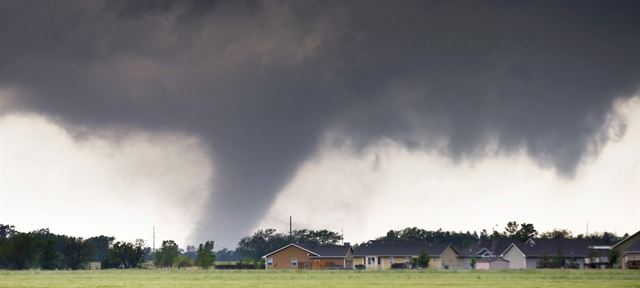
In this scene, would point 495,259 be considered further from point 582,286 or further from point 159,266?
point 582,286

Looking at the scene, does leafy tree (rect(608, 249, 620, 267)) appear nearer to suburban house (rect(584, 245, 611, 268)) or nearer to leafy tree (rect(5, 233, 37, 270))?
suburban house (rect(584, 245, 611, 268))

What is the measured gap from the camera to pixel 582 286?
56156 mm

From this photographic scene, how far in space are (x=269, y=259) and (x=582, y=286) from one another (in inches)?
4071

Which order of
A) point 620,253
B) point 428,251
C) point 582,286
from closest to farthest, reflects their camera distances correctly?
point 582,286, point 620,253, point 428,251

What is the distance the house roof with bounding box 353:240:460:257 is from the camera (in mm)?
153000

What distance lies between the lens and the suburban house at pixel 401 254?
151m

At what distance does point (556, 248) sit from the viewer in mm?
150250

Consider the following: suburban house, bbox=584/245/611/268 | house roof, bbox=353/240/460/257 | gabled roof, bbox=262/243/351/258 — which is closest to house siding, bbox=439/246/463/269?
house roof, bbox=353/240/460/257

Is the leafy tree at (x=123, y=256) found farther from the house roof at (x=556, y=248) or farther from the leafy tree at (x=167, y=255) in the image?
the house roof at (x=556, y=248)

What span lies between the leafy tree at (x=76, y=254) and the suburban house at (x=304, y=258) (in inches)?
1206

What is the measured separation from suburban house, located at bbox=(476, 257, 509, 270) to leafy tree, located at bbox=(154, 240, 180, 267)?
52.6 m

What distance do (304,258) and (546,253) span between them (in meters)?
41.9

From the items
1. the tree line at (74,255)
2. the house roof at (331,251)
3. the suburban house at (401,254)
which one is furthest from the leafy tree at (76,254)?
the suburban house at (401,254)

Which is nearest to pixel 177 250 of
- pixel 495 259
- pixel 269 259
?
pixel 269 259
